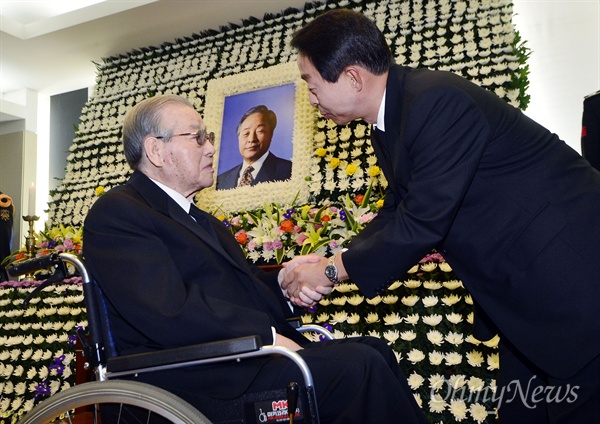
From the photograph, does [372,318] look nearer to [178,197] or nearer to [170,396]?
[178,197]

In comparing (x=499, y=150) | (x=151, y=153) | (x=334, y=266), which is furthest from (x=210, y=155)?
(x=499, y=150)

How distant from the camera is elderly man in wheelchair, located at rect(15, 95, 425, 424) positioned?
1771mm

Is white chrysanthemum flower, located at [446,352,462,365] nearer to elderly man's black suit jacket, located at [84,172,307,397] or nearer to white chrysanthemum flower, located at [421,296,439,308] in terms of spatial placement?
white chrysanthemum flower, located at [421,296,439,308]

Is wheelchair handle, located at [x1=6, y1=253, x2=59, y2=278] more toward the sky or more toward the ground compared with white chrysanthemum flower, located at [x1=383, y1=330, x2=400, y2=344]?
more toward the sky

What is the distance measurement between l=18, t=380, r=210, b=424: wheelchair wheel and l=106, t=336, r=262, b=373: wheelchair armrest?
6cm

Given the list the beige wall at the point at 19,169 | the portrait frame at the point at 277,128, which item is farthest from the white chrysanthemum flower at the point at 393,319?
the beige wall at the point at 19,169

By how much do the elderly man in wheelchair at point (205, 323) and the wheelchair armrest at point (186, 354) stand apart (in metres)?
0.01

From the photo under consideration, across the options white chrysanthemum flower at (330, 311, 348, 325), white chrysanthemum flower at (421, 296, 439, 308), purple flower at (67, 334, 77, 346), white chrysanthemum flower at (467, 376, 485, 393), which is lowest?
white chrysanthemum flower at (467, 376, 485, 393)

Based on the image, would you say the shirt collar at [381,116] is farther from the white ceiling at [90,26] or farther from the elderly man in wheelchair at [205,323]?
the white ceiling at [90,26]

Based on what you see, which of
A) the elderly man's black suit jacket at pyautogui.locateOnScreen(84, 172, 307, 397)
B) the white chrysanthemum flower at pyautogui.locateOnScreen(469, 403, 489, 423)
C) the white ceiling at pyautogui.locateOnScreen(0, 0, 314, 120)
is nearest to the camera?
the elderly man's black suit jacket at pyautogui.locateOnScreen(84, 172, 307, 397)

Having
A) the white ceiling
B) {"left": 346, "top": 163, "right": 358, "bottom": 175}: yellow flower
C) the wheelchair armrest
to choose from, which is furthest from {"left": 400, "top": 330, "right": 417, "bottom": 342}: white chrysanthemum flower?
the white ceiling

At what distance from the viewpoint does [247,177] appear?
5.94 metres

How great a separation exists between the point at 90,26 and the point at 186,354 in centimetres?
647

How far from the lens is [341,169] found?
5.43 meters
